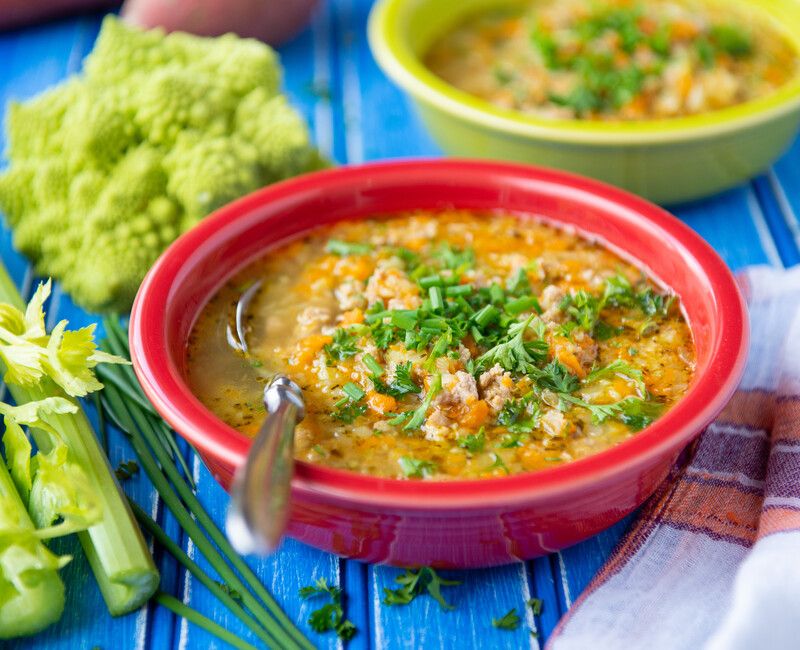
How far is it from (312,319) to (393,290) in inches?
9.2

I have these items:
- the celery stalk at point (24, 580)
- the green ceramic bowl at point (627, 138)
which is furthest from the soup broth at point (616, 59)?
the celery stalk at point (24, 580)

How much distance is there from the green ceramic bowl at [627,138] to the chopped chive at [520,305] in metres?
0.89

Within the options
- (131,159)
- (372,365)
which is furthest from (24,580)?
(131,159)

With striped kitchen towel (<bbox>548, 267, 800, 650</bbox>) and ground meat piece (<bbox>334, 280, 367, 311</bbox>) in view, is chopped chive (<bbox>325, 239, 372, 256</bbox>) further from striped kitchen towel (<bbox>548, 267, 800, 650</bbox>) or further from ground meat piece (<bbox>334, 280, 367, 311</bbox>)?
striped kitchen towel (<bbox>548, 267, 800, 650</bbox>)

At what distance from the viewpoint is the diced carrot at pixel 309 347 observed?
2619 millimetres

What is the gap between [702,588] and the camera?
7.45 feet

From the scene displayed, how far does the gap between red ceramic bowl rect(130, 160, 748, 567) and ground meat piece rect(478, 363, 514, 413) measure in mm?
329

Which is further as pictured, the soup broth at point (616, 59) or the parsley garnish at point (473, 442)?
the soup broth at point (616, 59)

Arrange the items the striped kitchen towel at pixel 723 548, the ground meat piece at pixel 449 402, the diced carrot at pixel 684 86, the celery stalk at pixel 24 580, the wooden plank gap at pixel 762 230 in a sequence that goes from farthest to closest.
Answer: the diced carrot at pixel 684 86 < the wooden plank gap at pixel 762 230 < the ground meat piece at pixel 449 402 < the celery stalk at pixel 24 580 < the striped kitchen towel at pixel 723 548

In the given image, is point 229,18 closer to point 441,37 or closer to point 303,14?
point 303,14

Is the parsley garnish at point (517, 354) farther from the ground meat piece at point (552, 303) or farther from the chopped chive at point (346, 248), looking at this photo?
the chopped chive at point (346, 248)

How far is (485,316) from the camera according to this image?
104 inches

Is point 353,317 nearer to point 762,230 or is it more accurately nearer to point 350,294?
point 350,294


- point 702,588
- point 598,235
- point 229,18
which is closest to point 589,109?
point 598,235
